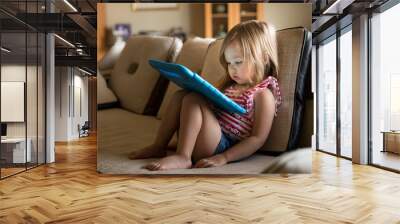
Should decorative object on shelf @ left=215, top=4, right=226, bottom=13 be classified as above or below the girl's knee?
above

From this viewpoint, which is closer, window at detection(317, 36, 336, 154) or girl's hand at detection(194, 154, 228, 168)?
girl's hand at detection(194, 154, 228, 168)

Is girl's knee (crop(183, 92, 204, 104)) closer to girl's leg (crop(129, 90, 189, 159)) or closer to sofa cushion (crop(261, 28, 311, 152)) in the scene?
girl's leg (crop(129, 90, 189, 159))

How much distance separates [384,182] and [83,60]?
20.5 feet

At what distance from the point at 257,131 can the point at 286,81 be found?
2.07 ft

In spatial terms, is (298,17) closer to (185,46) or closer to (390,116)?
(185,46)

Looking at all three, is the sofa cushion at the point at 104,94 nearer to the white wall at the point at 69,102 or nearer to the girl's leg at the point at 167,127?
the girl's leg at the point at 167,127

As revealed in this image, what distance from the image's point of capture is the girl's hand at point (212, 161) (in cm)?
444

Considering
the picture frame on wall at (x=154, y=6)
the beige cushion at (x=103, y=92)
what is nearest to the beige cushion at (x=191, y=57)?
the picture frame on wall at (x=154, y=6)

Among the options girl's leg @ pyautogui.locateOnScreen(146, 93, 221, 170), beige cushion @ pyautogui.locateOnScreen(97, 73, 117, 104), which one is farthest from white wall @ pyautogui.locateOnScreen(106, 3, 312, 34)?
girl's leg @ pyautogui.locateOnScreen(146, 93, 221, 170)

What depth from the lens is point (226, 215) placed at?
2.95m

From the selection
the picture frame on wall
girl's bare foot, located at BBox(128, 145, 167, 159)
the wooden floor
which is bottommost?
the wooden floor

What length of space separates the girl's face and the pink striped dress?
0.35 feet

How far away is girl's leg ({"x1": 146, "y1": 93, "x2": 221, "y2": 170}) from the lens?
436cm

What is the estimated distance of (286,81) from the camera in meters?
4.52
